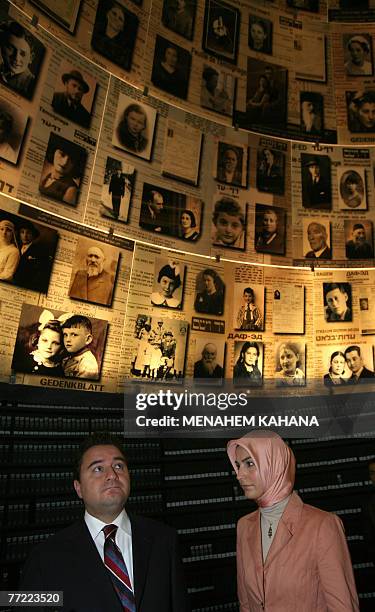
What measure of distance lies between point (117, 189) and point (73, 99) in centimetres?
116

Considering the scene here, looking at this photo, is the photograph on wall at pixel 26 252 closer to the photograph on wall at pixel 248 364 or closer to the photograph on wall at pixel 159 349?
the photograph on wall at pixel 159 349

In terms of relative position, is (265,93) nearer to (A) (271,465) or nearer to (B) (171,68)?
(B) (171,68)

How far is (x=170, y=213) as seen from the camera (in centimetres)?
684

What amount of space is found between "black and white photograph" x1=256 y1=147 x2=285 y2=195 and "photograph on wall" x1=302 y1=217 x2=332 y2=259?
0.66m

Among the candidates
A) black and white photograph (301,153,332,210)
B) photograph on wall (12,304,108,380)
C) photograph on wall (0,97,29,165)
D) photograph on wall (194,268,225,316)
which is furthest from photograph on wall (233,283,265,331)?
photograph on wall (0,97,29,165)

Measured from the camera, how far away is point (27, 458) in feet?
13.9

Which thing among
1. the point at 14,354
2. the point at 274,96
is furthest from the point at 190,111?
the point at 14,354

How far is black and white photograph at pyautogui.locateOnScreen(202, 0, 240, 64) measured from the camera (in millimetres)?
7738

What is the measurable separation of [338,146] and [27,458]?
6646 millimetres

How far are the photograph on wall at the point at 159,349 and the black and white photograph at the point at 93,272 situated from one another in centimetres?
57

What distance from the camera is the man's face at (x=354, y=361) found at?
7202 millimetres

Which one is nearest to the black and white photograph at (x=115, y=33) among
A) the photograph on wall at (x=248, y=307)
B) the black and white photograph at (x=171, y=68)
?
the black and white photograph at (x=171, y=68)

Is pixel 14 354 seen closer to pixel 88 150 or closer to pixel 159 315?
pixel 159 315

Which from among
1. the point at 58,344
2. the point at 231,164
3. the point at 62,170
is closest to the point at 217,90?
the point at 231,164
